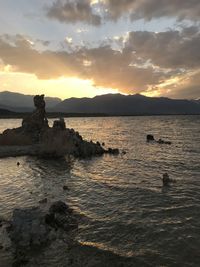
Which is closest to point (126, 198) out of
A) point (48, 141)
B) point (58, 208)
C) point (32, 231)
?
point (58, 208)

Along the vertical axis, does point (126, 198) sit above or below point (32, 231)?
below

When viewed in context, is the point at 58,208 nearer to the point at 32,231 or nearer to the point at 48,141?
the point at 32,231

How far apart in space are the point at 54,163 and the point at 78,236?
95.1ft

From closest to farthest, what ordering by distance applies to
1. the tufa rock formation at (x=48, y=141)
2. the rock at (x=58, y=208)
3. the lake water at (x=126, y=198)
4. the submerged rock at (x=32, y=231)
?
the submerged rock at (x=32, y=231) → the lake water at (x=126, y=198) → the rock at (x=58, y=208) → the tufa rock formation at (x=48, y=141)

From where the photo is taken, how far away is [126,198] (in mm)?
29125

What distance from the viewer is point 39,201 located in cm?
2841

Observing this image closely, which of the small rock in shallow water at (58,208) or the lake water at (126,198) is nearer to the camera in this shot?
the lake water at (126,198)

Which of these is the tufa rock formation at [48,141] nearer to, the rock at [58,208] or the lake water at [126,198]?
the lake water at [126,198]

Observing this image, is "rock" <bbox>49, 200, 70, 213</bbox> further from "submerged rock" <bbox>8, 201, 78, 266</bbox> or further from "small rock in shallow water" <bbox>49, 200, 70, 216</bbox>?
"submerged rock" <bbox>8, 201, 78, 266</bbox>

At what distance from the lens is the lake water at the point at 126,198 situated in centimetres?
1966

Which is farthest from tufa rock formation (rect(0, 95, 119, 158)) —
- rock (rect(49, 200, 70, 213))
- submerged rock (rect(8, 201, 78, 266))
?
submerged rock (rect(8, 201, 78, 266))

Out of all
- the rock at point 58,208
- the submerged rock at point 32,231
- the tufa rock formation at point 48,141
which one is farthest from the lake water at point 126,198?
the tufa rock formation at point 48,141

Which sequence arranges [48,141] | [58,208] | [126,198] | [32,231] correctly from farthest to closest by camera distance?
[48,141] → [126,198] → [58,208] → [32,231]

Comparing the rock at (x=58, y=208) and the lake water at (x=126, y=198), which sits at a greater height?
the rock at (x=58, y=208)
